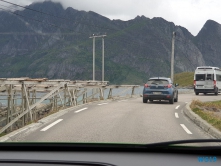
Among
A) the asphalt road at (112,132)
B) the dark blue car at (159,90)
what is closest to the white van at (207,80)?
the dark blue car at (159,90)

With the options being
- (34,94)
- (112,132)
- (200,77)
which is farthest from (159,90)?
(200,77)

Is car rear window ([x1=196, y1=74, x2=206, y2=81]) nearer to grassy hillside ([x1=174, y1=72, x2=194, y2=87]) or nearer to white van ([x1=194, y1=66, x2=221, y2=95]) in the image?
white van ([x1=194, y1=66, x2=221, y2=95])

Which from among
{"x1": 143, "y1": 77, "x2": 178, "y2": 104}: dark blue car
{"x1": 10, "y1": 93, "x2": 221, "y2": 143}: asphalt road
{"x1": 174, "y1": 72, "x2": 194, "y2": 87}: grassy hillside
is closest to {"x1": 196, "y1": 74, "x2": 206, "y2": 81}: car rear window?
{"x1": 143, "y1": 77, "x2": 178, "y2": 104}: dark blue car

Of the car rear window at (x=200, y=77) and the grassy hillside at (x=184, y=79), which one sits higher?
the car rear window at (x=200, y=77)

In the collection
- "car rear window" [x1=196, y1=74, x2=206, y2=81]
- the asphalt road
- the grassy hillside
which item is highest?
"car rear window" [x1=196, y1=74, x2=206, y2=81]

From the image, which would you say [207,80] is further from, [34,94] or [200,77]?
[34,94]

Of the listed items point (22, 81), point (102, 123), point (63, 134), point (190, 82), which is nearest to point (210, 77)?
point (22, 81)

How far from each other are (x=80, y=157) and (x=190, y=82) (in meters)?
140

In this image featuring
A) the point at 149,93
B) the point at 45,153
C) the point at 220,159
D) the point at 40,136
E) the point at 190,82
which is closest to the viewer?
the point at 220,159

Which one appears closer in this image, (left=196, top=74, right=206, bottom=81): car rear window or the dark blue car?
the dark blue car

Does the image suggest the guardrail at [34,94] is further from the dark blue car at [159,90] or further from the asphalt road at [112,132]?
the dark blue car at [159,90]

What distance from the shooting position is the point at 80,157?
238cm

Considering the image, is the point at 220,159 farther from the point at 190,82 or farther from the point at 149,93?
the point at 190,82

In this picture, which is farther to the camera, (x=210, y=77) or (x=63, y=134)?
(x=210, y=77)
